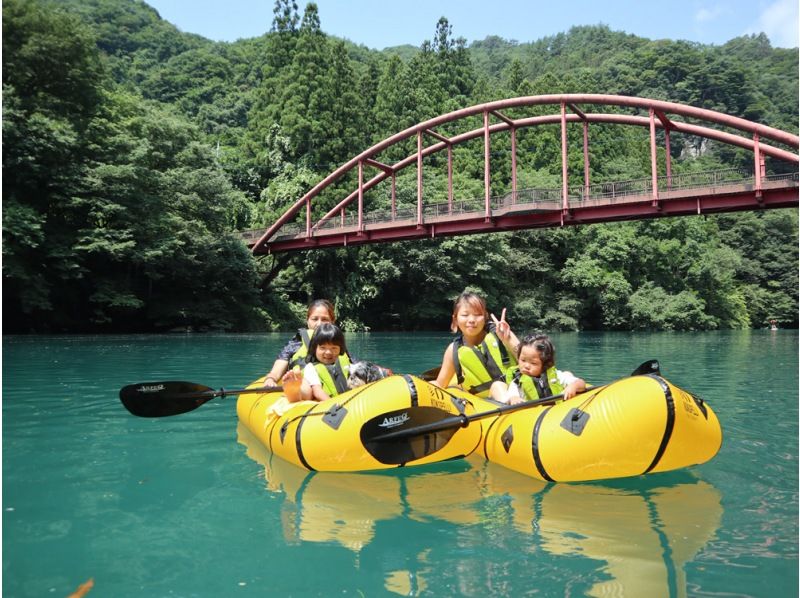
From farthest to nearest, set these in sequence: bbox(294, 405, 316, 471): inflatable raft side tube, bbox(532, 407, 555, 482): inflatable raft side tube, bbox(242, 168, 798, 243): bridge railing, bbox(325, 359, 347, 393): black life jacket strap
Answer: bbox(242, 168, 798, 243): bridge railing → bbox(325, 359, 347, 393): black life jacket strap → bbox(294, 405, 316, 471): inflatable raft side tube → bbox(532, 407, 555, 482): inflatable raft side tube

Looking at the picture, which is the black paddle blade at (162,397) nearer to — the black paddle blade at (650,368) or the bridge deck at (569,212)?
the black paddle blade at (650,368)

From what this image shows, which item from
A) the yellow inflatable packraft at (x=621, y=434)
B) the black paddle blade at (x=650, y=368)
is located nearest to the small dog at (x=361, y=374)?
the yellow inflatable packraft at (x=621, y=434)

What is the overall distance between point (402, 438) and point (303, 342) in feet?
6.08

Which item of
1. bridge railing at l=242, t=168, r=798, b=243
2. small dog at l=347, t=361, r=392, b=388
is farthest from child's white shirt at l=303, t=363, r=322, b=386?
bridge railing at l=242, t=168, r=798, b=243

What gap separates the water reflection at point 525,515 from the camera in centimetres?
253

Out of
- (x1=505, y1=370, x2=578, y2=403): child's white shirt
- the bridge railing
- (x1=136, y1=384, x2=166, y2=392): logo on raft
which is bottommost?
(x1=136, y1=384, x2=166, y2=392): logo on raft

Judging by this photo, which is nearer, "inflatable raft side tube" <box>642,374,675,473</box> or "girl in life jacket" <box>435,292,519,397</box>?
"inflatable raft side tube" <box>642,374,675,473</box>

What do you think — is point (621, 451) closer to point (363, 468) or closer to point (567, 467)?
point (567, 467)

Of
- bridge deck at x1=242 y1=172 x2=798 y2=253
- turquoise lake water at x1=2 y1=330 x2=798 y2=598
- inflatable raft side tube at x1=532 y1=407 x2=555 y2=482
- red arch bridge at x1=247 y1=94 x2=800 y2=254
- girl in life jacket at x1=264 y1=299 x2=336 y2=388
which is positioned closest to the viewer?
turquoise lake water at x1=2 y1=330 x2=798 y2=598

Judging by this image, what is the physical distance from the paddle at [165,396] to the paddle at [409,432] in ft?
5.23

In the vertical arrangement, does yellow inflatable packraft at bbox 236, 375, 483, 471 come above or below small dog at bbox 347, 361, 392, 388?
below

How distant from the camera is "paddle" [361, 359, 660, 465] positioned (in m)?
3.76

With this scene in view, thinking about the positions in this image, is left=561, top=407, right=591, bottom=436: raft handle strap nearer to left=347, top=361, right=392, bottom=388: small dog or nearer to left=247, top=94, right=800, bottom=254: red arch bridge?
left=347, top=361, right=392, bottom=388: small dog

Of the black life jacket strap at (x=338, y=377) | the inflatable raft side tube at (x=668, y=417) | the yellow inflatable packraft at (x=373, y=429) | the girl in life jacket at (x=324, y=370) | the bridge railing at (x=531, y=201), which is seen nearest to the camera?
→ the inflatable raft side tube at (x=668, y=417)
